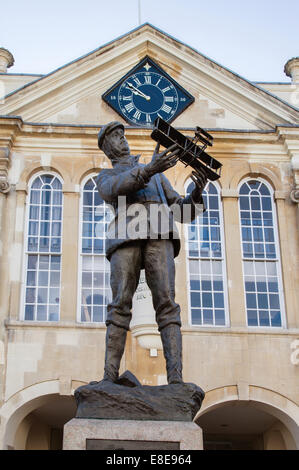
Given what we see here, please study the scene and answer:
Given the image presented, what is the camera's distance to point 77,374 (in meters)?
13.4

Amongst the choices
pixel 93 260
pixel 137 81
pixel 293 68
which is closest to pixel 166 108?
pixel 137 81

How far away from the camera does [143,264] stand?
5.64 metres

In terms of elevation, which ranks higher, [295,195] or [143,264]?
[295,195]

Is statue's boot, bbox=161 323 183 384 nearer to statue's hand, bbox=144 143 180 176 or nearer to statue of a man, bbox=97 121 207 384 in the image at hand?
statue of a man, bbox=97 121 207 384

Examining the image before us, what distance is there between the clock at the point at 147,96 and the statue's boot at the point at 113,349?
1117 cm

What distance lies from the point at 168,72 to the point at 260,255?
206 inches

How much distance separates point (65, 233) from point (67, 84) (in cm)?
391

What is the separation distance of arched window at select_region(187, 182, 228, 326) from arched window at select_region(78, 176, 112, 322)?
184 cm

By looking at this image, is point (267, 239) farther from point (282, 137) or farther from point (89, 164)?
point (89, 164)

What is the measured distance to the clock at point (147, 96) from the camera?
16172mm

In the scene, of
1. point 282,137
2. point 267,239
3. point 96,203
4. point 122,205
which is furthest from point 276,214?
point 122,205

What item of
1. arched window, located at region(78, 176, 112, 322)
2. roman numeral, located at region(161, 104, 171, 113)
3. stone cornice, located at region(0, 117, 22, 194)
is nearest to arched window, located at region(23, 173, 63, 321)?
arched window, located at region(78, 176, 112, 322)

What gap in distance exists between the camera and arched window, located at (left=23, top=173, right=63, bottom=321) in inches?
561
